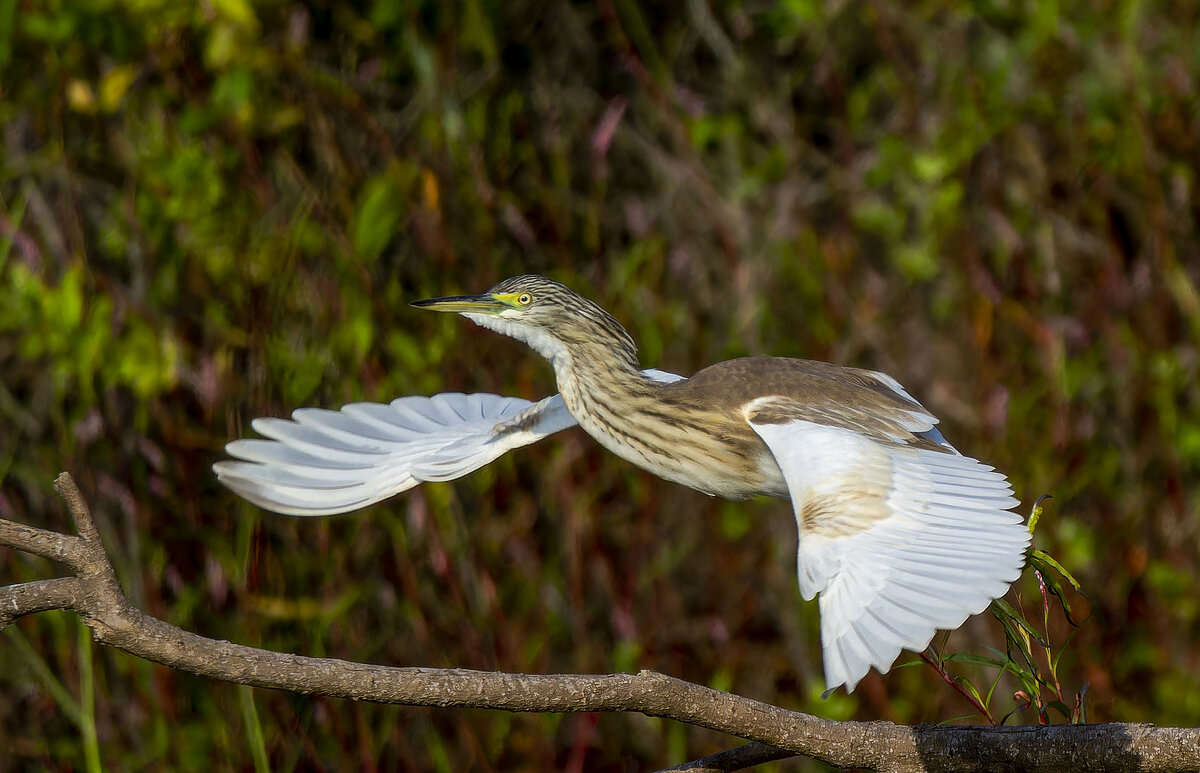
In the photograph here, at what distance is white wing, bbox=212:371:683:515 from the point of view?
2096mm

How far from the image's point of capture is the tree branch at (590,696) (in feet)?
4.34

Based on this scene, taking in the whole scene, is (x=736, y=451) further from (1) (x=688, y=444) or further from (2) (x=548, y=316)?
(2) (x=548, y=316)

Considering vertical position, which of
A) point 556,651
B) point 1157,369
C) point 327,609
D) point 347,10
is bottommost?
point 556,651

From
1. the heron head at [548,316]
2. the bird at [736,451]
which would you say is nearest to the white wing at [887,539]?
the bird at [736,451]

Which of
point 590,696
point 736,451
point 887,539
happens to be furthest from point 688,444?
point 590,696

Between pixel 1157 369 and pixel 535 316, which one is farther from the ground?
pixel 535 316

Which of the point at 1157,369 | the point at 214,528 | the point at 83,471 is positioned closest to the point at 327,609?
the point at 214,528

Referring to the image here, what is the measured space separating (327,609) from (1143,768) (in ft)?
5.86

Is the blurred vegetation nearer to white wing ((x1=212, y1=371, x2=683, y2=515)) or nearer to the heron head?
white wing ((x1=212, y1=371, x2=683, y2=515))

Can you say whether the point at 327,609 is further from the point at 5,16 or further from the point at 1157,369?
the point at 1157,369

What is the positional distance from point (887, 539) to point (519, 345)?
1797mm

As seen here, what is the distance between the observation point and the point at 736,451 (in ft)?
7.23

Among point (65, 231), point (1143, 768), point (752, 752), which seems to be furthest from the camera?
point (65, 231)

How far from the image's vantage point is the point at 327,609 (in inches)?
113
